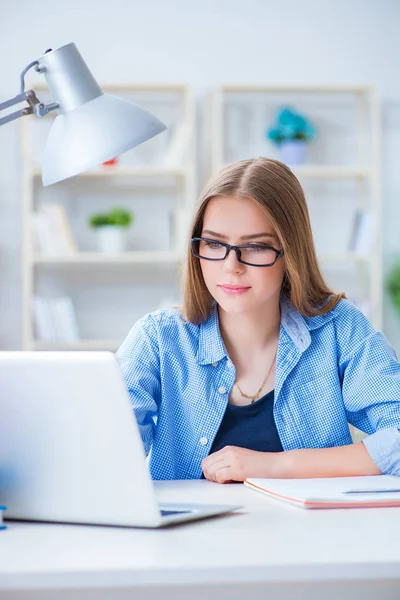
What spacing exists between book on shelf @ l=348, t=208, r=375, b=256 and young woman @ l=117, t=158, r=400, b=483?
2.38m

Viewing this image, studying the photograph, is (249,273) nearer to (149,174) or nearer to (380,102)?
(149,174)

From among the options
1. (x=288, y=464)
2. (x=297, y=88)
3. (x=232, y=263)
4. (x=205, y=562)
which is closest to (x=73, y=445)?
(x=205, y=562)

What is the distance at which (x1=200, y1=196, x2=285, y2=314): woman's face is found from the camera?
5.44ft

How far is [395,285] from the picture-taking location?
4242mm

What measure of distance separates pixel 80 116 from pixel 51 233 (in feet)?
9.35

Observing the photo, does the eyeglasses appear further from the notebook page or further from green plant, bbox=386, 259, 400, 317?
green plant, bbox=386, 259, 400, 317

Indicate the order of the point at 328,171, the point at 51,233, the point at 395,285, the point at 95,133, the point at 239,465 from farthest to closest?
the point at 395,285
the point at 328,171
the point at 51,233
the point at 239,465
the point at 95,133

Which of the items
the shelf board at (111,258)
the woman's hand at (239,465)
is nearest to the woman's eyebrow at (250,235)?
the woman's hand at (239,465)

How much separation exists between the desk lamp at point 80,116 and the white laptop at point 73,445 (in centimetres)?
31

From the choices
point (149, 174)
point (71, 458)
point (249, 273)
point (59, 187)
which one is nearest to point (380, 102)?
point (149, 174)

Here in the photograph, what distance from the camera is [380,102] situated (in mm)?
4359

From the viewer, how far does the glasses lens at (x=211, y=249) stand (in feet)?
5.55

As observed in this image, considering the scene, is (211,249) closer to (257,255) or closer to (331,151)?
(257,255)

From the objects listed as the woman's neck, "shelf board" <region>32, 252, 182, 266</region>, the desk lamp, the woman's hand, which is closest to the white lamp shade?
the desk lamp
